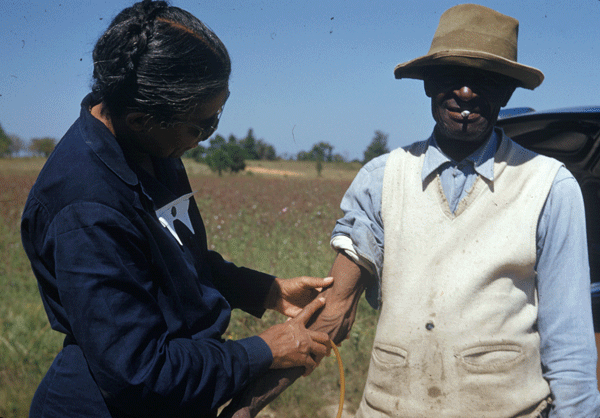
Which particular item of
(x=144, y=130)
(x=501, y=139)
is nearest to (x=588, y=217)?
(x=501, y=139)

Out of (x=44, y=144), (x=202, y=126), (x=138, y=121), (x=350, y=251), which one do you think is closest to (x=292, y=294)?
(x=350, y=251)

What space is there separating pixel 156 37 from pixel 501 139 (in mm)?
1244

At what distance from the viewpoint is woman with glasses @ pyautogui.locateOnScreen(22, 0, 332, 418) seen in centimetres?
113

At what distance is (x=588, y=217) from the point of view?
2705 mm

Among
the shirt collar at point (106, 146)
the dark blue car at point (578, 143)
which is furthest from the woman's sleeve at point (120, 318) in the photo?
the dark blue car at point (578, 143)

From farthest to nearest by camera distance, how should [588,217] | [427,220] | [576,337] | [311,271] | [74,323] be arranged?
[311,271], [588,217], [427,220], [576,337], [74,323]

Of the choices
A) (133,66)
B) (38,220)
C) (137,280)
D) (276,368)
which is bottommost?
(276,368)

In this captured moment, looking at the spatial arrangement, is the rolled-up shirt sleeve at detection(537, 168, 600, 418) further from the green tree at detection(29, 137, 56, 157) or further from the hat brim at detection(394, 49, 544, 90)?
the green tree at detection(29, 137, 56, 157)

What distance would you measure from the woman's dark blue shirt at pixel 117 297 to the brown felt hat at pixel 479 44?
1.09m

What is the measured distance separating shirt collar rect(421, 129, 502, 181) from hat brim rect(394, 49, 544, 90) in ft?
0.70

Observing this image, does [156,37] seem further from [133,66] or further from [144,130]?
[144,130]

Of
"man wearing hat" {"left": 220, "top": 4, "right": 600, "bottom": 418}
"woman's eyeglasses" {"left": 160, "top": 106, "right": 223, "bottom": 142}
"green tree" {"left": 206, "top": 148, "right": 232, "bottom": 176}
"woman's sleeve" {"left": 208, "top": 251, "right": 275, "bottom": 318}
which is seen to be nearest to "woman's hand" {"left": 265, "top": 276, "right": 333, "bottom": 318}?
"woman's sleeve" {"left": 208, "top": 251, "right": 275, "bottom": 318}

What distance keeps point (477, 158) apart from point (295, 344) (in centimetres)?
92

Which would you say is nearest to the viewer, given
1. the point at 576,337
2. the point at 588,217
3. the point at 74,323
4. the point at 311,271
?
the point at 74,323
